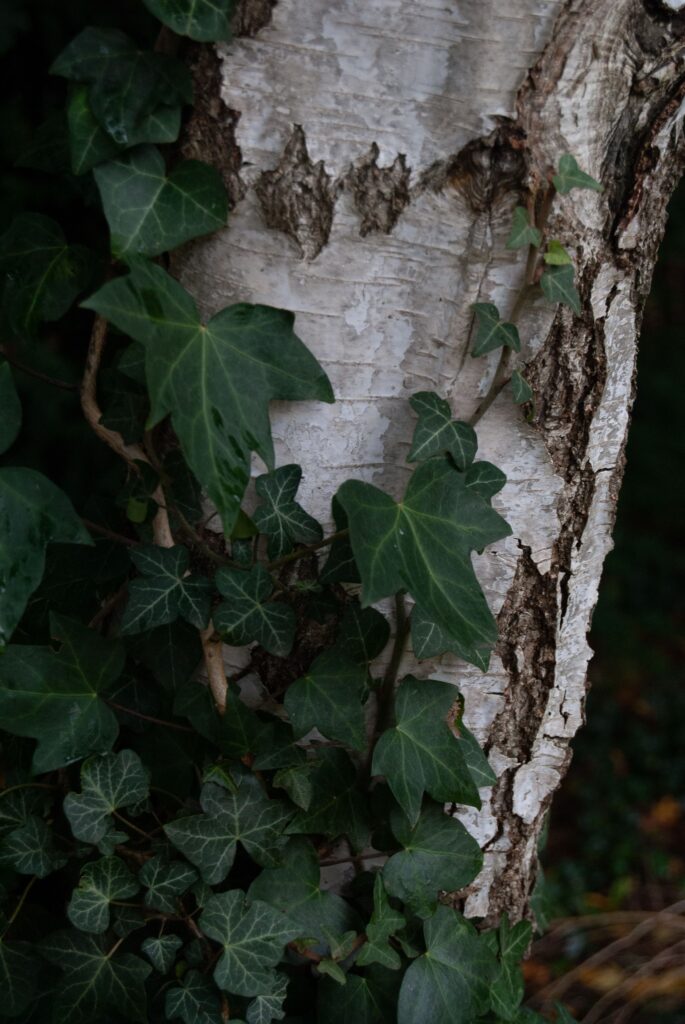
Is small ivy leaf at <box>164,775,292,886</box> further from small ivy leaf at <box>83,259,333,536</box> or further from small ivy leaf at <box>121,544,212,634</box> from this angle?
small ivy leaf at <box>83,259,333,536</box>

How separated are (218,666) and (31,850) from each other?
10.3 inches

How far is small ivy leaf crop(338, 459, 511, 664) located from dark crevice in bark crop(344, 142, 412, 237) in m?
0.22

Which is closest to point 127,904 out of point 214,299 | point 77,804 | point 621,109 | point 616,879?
point 77,804

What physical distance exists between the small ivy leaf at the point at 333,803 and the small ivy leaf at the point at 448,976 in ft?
0.42

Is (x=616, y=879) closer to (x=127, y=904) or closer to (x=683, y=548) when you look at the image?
(x=683, y=548)

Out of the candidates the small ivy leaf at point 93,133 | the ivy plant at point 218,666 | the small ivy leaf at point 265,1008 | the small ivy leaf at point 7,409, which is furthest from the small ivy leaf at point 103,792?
the small ivy leaf at point 93,133

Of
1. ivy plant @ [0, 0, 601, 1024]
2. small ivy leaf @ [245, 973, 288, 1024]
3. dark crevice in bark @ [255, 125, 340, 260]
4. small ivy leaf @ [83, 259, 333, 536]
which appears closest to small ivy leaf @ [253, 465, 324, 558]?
ivy plant @ [0, 0, 601, 1024]

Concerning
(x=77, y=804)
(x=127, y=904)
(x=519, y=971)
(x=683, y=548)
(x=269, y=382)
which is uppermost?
(x=269, y=382)

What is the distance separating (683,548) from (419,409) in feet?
10.2

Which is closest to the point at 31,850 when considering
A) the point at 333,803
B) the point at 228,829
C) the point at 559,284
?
the point at 228,829

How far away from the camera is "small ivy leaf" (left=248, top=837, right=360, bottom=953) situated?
37.6 inches

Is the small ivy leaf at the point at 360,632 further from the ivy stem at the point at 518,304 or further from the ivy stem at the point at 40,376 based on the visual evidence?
the ivy stem at the point at 40,376

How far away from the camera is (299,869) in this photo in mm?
974

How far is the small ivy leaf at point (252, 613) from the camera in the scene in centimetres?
90
